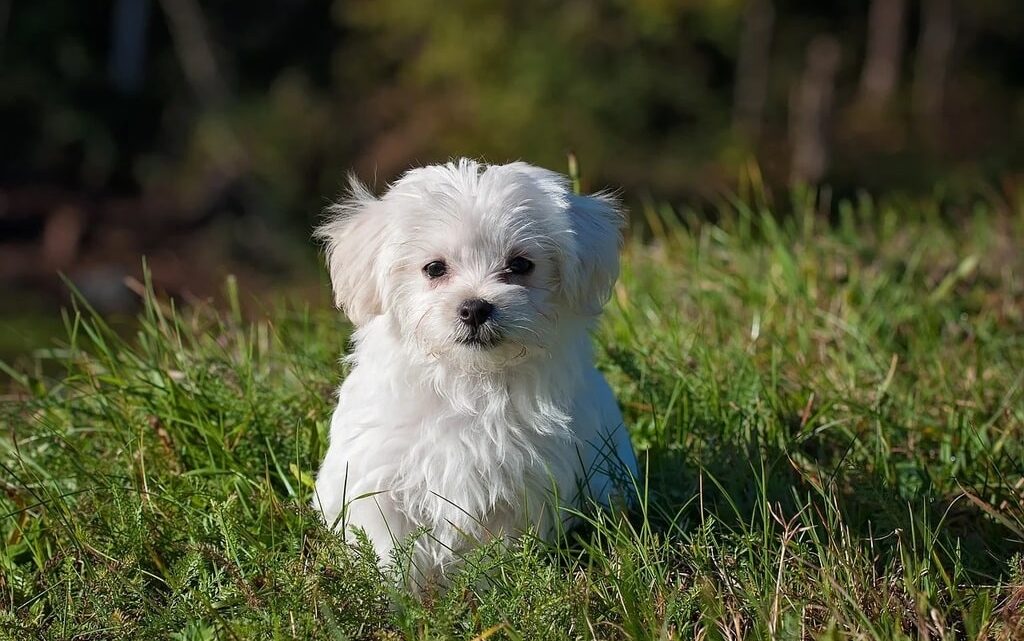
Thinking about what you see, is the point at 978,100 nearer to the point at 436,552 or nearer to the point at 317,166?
the point at 317,166

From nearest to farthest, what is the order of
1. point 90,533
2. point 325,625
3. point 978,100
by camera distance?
point 325,625
point 90,533
point 978,100

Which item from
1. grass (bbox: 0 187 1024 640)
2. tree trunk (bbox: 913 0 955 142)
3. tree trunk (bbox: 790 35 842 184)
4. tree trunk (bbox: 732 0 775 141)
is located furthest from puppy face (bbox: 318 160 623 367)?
tree trunk (bbox: 913 0 955 142)

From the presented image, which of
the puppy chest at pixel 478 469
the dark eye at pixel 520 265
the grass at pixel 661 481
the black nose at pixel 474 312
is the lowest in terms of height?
the grass at pixel 661 481

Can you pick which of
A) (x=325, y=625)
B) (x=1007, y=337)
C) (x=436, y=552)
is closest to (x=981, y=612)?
(x=436, y=552)

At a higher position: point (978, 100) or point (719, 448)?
point (719, 448)

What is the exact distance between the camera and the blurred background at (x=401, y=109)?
50.5ft

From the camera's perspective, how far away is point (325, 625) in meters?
3.02

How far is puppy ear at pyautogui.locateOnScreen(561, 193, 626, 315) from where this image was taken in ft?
11.3

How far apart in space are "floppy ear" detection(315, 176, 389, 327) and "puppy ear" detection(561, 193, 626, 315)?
1.76 ft

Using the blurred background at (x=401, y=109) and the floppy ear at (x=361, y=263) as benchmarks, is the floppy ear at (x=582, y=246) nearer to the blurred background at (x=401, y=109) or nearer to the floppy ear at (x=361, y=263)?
the floppy ear at (x=361, y=263)

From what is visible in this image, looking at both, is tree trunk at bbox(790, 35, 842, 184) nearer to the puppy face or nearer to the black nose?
the puppy face

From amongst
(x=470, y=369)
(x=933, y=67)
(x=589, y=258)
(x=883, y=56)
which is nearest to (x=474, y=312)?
(x=470, y=369)

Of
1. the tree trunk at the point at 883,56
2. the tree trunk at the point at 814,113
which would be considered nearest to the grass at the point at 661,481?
the tree trunk at the point at 814,113

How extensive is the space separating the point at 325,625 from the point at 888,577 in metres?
1.49
